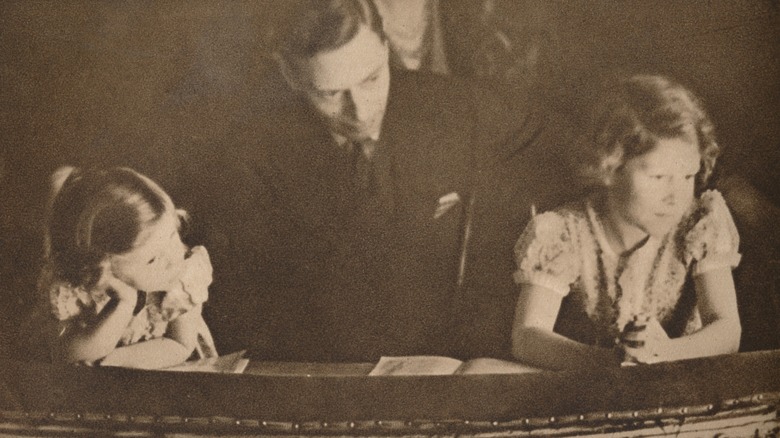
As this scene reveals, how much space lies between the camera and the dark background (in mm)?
3939

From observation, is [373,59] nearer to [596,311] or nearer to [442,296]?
[442,296]

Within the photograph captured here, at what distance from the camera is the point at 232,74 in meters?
4.04

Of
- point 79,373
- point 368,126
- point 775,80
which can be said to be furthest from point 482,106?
point 79,373

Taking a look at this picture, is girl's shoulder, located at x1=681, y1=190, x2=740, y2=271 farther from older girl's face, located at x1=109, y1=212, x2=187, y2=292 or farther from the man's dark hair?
older girl's face, located at x1=109, y1=212, x2=187, y2=292

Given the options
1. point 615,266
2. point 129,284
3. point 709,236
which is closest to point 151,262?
point 129,284

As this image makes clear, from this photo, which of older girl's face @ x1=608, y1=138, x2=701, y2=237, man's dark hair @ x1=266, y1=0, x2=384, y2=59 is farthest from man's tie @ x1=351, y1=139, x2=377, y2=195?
older girl's face @ x1=608, y1=138, x2=701, y2=237

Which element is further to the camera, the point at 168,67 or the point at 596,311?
the point at 168,67

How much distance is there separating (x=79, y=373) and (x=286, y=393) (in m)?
1.04

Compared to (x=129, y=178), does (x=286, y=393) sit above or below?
below

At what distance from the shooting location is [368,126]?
13.2 feet

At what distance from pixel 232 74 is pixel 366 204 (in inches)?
37.2

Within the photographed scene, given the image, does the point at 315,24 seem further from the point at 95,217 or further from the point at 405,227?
the point at 95,217

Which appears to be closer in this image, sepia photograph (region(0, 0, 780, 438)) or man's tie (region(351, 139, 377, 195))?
sepia photograph (region(0, 0, 780, 438))

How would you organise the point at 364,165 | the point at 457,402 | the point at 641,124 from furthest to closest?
the point at 364,165 → the point at 641,124 → the point at 457,402
